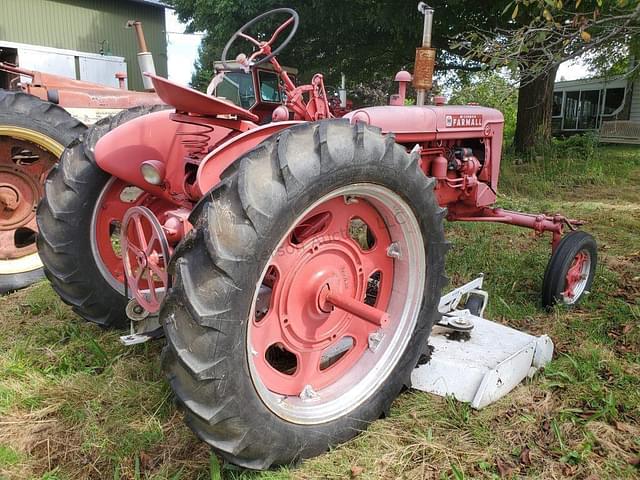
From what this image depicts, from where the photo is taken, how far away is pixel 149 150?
2426 millimetres

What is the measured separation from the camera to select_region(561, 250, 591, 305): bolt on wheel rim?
139 inches

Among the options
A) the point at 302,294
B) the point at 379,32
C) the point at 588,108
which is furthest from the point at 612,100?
the point at 302,294

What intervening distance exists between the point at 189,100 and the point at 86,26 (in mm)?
17964

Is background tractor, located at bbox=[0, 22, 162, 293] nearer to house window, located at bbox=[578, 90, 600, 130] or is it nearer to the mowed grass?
the mowed grass

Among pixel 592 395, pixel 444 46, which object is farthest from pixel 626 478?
pixel 444 46

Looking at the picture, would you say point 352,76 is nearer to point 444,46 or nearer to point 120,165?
point 444,46

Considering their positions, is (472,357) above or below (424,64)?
below

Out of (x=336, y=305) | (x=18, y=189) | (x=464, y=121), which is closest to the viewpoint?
(x=336, y=305)

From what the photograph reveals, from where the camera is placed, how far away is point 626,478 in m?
1.95

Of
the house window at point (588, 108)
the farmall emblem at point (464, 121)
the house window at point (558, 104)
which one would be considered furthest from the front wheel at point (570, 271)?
the house window at point (558, 104)

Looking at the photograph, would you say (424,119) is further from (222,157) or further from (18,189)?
(18,189)

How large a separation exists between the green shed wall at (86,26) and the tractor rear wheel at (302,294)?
17051 mm

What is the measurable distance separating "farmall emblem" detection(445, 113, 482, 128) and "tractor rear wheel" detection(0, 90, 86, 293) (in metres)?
2.77

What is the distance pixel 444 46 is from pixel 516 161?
239 centimetres
